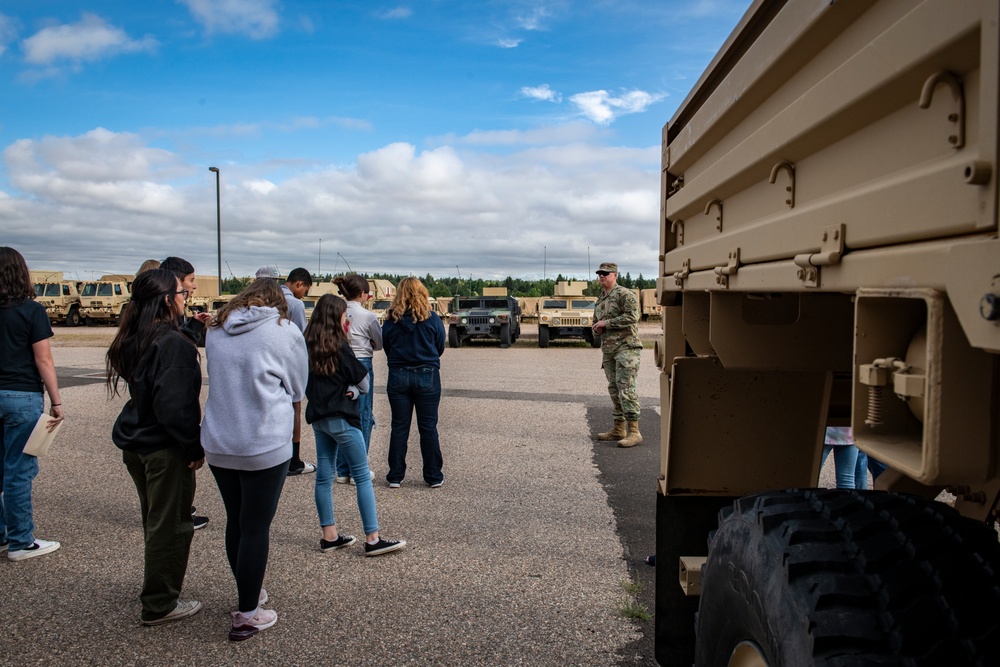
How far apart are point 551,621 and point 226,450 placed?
166 centimetres

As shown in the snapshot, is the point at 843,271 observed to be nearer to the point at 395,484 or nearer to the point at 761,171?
the point at 761,171

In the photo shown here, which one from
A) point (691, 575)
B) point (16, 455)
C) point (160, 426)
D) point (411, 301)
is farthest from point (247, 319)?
point (411, 301)

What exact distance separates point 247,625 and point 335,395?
138 centimetres

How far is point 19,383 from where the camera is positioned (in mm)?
4078

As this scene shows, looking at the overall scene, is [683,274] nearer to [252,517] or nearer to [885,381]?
[885,381]

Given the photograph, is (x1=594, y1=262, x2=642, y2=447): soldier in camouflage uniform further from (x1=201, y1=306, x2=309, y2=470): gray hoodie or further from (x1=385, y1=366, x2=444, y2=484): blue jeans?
(x1=201, y1=306, x2=309, y2=470): gray hoodie

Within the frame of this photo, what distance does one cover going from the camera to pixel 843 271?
135cm

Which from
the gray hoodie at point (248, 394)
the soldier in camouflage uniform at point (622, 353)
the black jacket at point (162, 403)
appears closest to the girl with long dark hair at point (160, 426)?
the black jacket at point (162, 403)

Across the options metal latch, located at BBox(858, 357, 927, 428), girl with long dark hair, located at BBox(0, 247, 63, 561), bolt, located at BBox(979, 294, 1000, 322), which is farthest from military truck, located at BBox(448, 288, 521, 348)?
bolt, located at BBox(979, 294, 1000, 322)

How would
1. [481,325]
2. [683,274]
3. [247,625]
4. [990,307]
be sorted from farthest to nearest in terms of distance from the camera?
[481,325] < [247,625] < [683,274] < [990,307]

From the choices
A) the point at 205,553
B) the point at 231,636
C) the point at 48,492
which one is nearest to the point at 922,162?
the point at 231,636

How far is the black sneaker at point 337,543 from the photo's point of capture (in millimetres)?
4367

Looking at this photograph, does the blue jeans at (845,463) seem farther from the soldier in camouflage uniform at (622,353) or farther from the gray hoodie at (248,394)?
the gray hoodie at (248,394)

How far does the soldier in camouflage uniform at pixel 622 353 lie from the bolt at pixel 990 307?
6.24m
